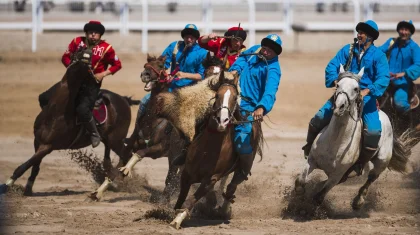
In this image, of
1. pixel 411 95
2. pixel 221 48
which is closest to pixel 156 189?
pixel 221 48

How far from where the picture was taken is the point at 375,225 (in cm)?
920

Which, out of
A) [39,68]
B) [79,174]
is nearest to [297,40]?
[39,68]

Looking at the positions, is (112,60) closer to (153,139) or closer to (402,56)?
(153,139)

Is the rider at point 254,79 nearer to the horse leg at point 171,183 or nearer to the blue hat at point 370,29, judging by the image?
the blue hat at point 370,29

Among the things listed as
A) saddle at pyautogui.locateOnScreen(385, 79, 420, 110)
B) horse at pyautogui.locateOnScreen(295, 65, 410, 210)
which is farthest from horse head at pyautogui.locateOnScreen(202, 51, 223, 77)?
saddle at pyautogui.locateOnScreen(385, 79, 420, 110)

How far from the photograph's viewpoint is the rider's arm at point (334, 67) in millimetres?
9531

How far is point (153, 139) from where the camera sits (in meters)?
10.8

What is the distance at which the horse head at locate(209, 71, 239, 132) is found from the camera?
26.1 feet

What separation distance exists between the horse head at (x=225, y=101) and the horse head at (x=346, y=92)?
3.74 ft

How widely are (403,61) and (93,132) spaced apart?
5.06 meters

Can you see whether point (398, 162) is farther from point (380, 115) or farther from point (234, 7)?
point (234, 7)

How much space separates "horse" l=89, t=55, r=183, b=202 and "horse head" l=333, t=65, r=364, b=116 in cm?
233

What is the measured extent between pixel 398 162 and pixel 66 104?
15.2 ft

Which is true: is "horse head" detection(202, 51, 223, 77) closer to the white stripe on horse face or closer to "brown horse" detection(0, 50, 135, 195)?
"brown horse" detection(0, 50, 135, 195)
